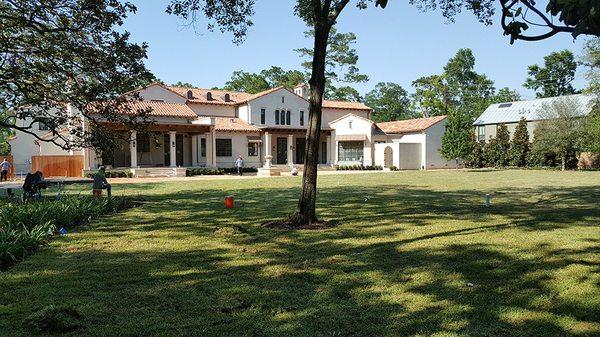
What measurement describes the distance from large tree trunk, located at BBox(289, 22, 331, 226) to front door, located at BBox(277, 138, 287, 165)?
35.0 m

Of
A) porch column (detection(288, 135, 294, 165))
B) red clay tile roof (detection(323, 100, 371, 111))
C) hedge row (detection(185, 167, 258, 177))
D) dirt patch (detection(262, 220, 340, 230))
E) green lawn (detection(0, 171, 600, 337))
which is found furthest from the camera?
red clay tile roof (detection(323, 100, 371, 111))

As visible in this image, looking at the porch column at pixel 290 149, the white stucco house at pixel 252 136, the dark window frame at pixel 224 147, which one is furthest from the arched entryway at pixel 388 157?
the dark window frame at pixel 224 147

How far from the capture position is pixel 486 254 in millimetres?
6941

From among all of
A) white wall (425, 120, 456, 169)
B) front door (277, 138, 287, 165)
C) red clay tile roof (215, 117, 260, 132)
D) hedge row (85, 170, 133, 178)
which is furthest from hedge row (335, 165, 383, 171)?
hedge row (85, 170, 133, 178)

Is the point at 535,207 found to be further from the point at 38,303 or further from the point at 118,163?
the point at 118,163

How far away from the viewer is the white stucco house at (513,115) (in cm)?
4469

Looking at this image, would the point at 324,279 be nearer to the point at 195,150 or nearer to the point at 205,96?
the point at 195,150

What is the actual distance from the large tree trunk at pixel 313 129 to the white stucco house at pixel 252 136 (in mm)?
26087

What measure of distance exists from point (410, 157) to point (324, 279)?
4206cm

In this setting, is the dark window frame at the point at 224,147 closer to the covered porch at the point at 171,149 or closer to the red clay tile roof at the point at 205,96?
the covered porch at the point at 171,149

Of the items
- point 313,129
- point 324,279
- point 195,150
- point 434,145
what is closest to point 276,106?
point 195,150

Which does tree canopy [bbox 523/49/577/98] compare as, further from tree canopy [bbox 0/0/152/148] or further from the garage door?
tree canopy [bbox 0/0/152/148]

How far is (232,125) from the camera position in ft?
137

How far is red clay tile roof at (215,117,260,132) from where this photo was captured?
40.5m
